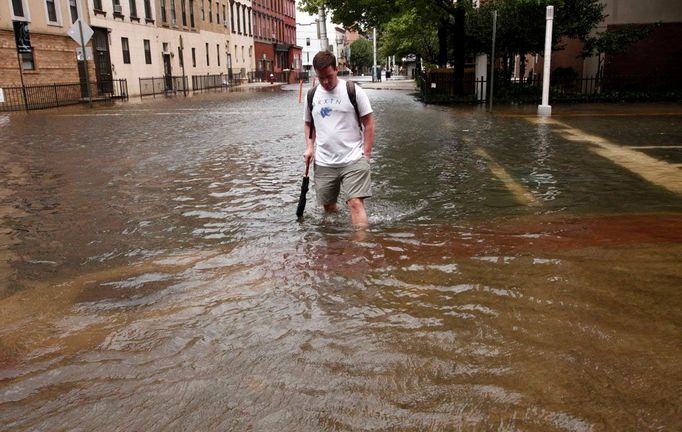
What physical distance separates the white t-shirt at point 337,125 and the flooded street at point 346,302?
79cm

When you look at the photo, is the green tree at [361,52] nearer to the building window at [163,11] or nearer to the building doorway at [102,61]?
the building window at [163,11]

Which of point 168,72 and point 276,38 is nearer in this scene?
point 168,72

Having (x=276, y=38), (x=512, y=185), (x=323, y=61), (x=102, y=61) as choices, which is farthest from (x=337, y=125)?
(x=276, y=38)

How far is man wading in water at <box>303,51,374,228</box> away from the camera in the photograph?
5.46 m

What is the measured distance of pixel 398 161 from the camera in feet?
33.7

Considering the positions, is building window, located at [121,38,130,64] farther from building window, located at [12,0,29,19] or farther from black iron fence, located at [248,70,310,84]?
black iron fence, located at [248,70,310,84]

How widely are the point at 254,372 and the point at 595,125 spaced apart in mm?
13978

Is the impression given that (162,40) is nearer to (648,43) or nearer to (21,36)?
(21,36)

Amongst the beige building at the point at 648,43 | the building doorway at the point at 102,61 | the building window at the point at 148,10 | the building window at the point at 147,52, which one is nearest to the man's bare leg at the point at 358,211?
the beige building at the point at 648,43

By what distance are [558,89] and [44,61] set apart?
22.7m

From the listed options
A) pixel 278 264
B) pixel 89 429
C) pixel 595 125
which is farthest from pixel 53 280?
pixel 595 125

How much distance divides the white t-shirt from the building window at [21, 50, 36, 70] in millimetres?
25363

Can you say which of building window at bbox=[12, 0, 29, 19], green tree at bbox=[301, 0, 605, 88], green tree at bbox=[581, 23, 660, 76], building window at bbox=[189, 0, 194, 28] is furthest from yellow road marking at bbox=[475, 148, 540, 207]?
building window at bbox=[189, 0, 194, 28]

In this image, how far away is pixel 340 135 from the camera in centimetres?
561
